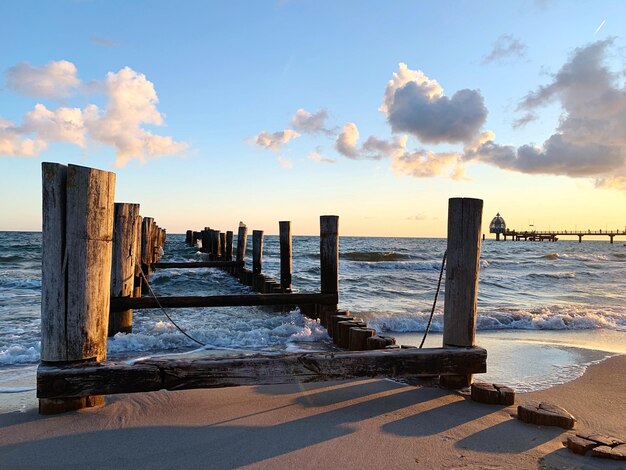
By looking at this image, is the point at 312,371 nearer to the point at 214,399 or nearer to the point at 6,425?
the point at 214,399

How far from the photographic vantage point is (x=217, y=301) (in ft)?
24.0

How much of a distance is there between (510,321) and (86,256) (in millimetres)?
8408

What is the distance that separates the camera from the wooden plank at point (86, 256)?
356 cm

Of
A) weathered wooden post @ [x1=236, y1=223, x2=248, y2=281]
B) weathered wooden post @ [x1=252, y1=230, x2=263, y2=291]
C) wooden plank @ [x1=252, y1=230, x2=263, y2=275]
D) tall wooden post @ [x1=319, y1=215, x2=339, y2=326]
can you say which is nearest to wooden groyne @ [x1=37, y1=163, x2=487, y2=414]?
tall wooden post @ [x1=319, y1=215, x2=339, y2=326]

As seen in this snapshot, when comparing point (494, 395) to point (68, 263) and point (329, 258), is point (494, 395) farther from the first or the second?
point (329, 258)

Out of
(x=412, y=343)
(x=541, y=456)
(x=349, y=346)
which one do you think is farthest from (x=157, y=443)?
(x=412, y=343)

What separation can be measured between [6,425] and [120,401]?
779 millimetres

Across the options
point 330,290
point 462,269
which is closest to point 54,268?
point 462,269

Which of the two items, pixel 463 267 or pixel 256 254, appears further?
pixel 256 254

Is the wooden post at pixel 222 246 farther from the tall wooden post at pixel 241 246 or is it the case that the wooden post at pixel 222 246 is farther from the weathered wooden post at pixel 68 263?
the weathered wooden post at pixel 68 263

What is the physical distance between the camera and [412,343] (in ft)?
25.2

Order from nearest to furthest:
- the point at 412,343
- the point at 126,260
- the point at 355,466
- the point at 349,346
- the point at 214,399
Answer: the point at 355,466
the point at 214,399
the point at 349,346
the point at 126,260
the point at 412,343

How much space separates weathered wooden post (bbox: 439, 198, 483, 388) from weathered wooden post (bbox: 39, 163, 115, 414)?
115 inches

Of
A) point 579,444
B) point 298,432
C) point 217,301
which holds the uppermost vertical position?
point 217,301
